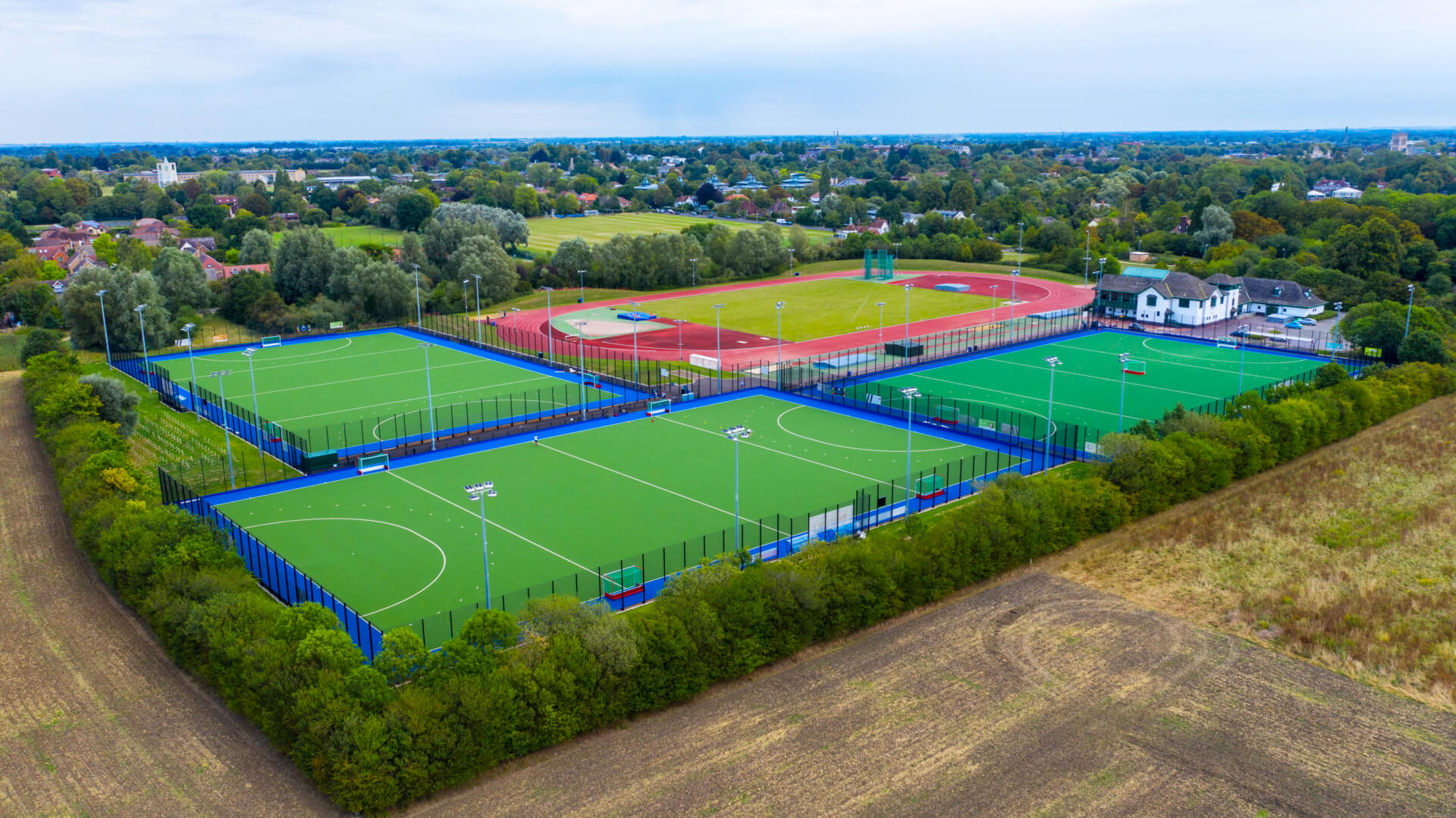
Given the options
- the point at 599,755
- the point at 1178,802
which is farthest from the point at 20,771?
the point at 1178,802

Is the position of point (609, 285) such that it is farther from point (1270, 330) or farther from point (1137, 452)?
point (1137, 452)

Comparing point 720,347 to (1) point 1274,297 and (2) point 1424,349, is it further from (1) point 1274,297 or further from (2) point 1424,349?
(1) point 1274,297

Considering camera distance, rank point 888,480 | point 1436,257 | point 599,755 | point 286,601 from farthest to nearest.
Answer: point 1436,257
point 888,480
point 286,601
point 599,755

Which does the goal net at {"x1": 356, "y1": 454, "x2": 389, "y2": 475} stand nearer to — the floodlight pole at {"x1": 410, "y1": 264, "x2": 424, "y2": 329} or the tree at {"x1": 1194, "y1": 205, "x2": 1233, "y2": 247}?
the floodlight pole at {"x1": 410, "y1": 264, "x2": 424, "y2": 329}

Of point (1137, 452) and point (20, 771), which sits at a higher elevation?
point (1137, 452)

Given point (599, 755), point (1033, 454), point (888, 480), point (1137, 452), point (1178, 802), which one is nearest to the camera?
point (1178, 802)
